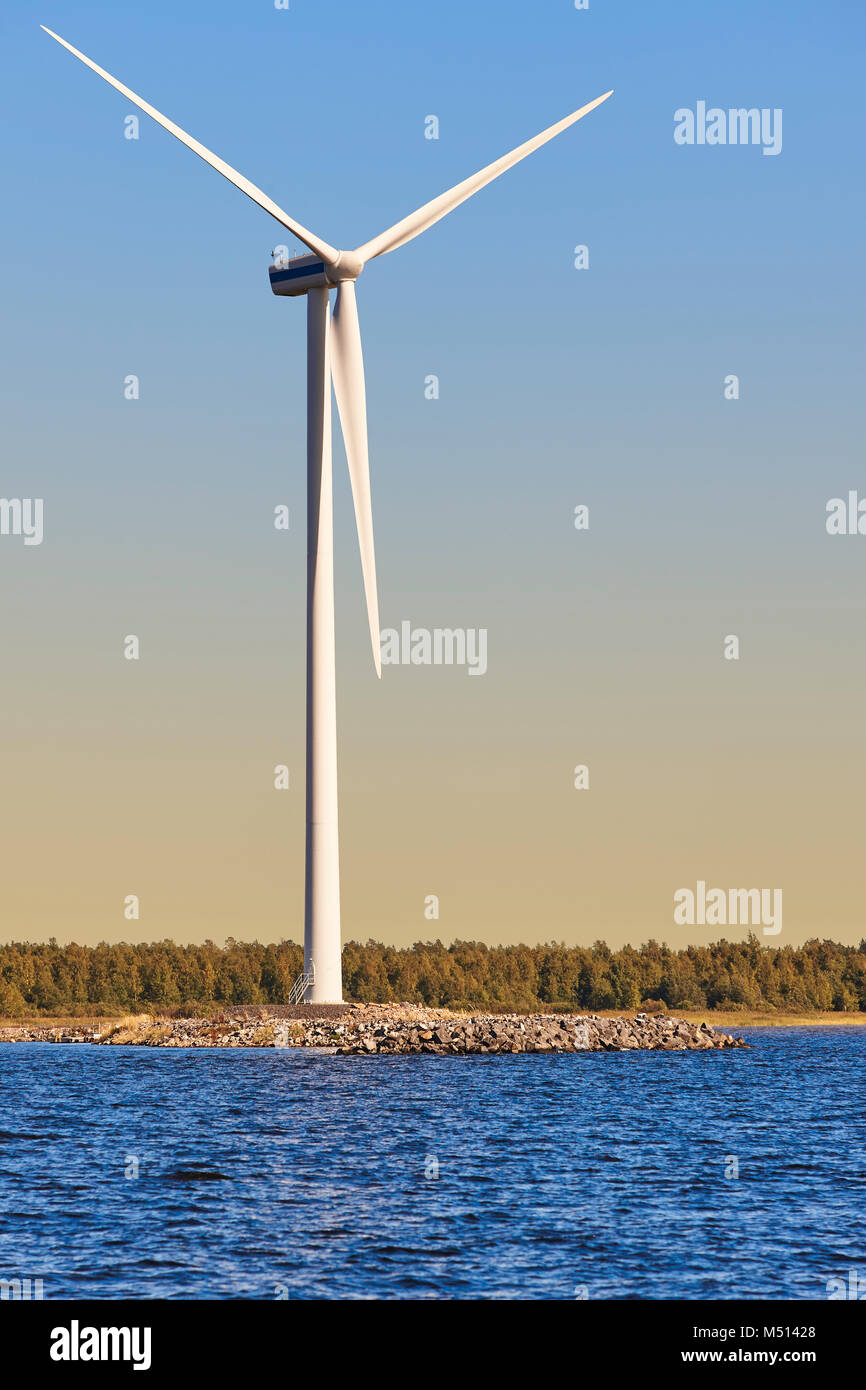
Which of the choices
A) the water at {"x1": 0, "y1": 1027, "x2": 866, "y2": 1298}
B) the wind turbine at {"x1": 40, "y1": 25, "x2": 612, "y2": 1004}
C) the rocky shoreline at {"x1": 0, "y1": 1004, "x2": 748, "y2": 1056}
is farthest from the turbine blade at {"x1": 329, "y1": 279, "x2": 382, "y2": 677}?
the rocky shoreline at {"x1": 0, "y1": 1004, "x2": 748, "y2": 1056}

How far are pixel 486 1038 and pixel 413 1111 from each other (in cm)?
4200

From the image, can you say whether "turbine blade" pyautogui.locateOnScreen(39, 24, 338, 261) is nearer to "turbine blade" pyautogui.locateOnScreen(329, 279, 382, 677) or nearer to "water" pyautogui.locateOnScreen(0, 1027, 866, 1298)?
"turbine blade" pyautogui.locateOnScreen(329, 279, 382, 677)

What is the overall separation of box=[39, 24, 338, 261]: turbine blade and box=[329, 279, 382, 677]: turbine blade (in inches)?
98.2

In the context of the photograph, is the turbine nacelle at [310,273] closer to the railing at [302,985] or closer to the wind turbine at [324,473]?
the wind turbine at [324,473]

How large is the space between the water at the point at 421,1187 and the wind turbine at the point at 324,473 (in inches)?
641

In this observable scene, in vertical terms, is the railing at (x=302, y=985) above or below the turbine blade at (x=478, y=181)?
below

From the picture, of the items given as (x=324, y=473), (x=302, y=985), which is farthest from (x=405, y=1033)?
(x=324, y=473)

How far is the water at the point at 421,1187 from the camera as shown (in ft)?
99.8

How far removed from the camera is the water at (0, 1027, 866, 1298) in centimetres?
3041

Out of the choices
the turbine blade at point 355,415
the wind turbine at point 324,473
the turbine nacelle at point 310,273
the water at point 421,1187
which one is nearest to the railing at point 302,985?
the wind turbine at point 324,473

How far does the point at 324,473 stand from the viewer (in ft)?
304

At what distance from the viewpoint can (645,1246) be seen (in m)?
33.6

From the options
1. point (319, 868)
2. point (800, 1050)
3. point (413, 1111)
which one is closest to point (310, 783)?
point (319, 868)
